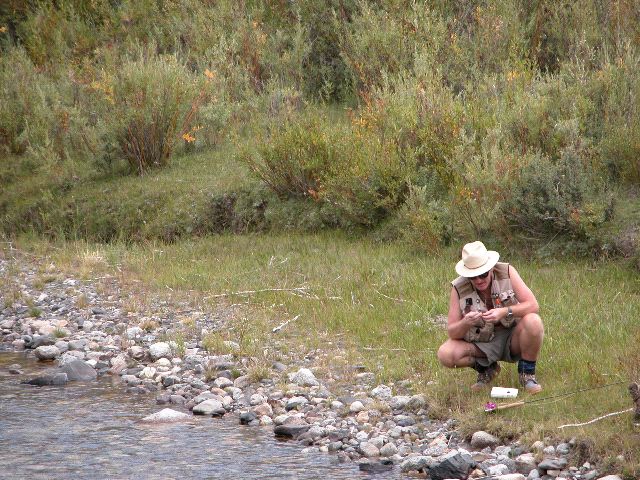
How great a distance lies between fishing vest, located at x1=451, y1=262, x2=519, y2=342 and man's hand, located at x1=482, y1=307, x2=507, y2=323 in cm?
11

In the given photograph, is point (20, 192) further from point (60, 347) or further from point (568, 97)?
point (568, 97)

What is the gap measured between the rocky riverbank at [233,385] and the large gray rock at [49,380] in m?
0.01

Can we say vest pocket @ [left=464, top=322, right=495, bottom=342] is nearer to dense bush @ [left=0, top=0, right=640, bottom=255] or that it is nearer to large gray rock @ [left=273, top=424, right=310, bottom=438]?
large gray rock @ [left=273, top=424, right=310, bottom=438]

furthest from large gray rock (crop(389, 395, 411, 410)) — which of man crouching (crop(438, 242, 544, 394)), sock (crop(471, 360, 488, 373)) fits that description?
sock (crop(471, 360, 488, 373))

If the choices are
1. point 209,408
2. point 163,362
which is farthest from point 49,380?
point 209,408

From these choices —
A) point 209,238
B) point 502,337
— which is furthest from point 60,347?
point 502,337

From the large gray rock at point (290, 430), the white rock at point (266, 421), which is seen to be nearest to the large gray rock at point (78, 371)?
the white rock at point (266, 421)

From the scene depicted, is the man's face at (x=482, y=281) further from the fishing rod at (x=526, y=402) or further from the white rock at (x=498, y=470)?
the white rock at (x=498, y=470)

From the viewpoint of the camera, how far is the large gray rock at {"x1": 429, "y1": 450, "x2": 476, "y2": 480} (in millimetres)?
7258

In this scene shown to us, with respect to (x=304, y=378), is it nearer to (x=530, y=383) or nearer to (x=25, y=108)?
(x=530, y=383)

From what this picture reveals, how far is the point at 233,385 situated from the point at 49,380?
6.20ft

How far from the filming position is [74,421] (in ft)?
29.3

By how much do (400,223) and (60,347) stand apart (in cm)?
467

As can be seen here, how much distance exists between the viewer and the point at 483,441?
7703 millimetres
